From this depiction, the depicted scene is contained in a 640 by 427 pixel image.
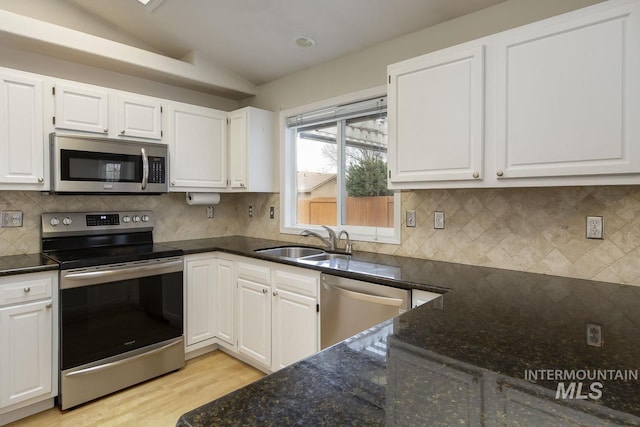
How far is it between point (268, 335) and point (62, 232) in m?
1.74

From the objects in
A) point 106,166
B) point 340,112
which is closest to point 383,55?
point 340,112

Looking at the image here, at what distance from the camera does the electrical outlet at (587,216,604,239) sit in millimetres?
1773

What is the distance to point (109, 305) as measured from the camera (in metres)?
2.40

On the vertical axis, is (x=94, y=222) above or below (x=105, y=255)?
above

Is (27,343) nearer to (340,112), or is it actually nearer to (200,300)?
(200,300)

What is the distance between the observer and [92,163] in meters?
2.56

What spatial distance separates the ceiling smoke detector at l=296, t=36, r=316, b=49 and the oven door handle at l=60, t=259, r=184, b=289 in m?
1.93

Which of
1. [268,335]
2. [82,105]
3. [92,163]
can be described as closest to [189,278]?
[268,335]

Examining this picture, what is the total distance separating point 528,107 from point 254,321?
2231 mm

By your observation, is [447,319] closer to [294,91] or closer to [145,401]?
[145,401]

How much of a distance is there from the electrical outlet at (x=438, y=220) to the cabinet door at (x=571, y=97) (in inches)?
23.2

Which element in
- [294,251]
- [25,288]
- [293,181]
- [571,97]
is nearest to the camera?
[571,97]

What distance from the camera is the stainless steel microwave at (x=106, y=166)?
2420mm

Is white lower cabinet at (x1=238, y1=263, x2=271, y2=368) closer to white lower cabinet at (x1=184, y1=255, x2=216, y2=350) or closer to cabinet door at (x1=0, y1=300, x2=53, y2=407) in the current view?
white lower cabinet at (x1=184, y1=255, x2=216, y2=350)
